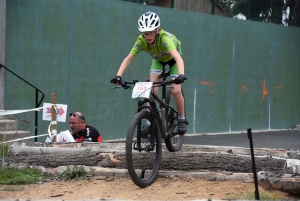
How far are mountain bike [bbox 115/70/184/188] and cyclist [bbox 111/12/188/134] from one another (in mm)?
117

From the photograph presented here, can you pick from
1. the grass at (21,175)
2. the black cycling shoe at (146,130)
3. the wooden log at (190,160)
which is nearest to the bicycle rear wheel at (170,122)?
the wooden log at (190,160)

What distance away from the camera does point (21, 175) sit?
8305mm

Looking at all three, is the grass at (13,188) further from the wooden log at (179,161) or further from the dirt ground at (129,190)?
the wooden log at (179,161)

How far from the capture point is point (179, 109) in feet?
28.2

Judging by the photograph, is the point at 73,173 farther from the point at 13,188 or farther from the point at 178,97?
the point at 178,97

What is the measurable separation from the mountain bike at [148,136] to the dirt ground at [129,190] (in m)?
0.18

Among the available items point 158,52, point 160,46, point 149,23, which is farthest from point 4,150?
point 149,23

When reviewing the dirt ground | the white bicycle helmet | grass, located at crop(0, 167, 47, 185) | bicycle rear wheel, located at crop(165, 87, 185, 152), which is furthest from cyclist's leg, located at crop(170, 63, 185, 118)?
grass, located at crop(0, 167, 47, 185)

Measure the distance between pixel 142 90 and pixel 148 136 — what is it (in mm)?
629

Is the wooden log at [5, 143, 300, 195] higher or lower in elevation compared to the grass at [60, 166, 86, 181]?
higher

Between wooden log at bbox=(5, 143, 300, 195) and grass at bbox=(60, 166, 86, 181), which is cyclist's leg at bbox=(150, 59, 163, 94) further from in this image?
grass at bbox=(60, 166, 86, 181)

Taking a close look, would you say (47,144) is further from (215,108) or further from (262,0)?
(262,0)

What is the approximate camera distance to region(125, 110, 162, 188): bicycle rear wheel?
7.35m

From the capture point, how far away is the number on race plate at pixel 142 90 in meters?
7.49
